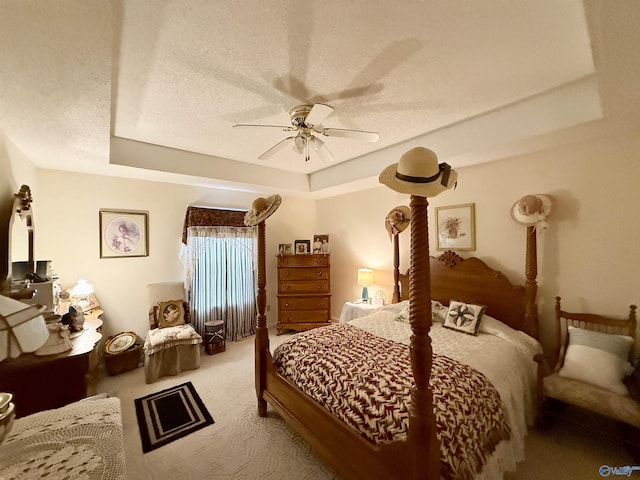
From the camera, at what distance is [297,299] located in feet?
14.0

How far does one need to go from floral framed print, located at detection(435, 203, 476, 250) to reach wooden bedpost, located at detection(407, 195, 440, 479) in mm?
2295

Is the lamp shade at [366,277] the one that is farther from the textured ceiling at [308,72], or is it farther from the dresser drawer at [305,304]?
the textured ceiling at [308,72]

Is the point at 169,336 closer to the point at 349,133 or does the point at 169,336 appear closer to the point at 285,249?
the point at 285,249

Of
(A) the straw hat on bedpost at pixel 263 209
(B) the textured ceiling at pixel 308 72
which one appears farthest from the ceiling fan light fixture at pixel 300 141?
(A) the straw hat on bedpost at pixel 263 209

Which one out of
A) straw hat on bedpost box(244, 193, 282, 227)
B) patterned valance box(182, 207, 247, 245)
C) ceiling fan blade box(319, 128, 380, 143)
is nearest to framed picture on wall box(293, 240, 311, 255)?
patterned valance box(182, 207, 247, 245)

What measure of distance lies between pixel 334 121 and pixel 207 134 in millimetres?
1344

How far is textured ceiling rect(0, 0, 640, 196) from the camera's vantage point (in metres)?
1.20

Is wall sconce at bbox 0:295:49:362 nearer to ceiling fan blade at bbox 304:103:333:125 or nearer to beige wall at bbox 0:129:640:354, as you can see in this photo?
ceiling fan blade at bbox 304:103:333:125

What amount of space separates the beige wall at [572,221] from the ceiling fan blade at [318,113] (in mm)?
2111

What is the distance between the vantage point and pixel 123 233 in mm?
3305

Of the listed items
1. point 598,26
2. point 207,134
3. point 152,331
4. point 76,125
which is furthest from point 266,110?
point 152,331

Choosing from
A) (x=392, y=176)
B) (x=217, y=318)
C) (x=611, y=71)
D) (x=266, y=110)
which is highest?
(x=266, y=110)

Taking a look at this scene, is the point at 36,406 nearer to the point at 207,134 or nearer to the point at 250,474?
the point at 250,474

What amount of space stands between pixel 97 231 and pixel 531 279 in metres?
4.90
